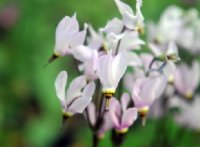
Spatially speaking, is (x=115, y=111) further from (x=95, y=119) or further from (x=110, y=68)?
(x=110, y=68)

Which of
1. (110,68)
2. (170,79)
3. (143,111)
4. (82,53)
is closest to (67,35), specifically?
(82,53)

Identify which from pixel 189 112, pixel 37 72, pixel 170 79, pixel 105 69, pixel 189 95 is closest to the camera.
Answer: pixel 105 69

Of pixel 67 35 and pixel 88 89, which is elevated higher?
pixel 67 35

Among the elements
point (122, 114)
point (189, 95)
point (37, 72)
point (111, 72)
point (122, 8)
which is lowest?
point (37, 72)

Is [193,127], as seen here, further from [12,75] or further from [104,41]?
[12,75]

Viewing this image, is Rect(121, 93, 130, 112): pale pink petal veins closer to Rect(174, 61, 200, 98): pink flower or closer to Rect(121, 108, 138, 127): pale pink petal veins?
Rect(121, 108, 138, 127): pale pink petal veins

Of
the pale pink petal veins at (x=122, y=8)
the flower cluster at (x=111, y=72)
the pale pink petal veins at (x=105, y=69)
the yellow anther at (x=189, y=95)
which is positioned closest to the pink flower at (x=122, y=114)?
the flower cluster at (x=111, y=72)

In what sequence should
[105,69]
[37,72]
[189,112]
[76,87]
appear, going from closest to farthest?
[105,69] < [76,87] < [189,112] < [37,72]
